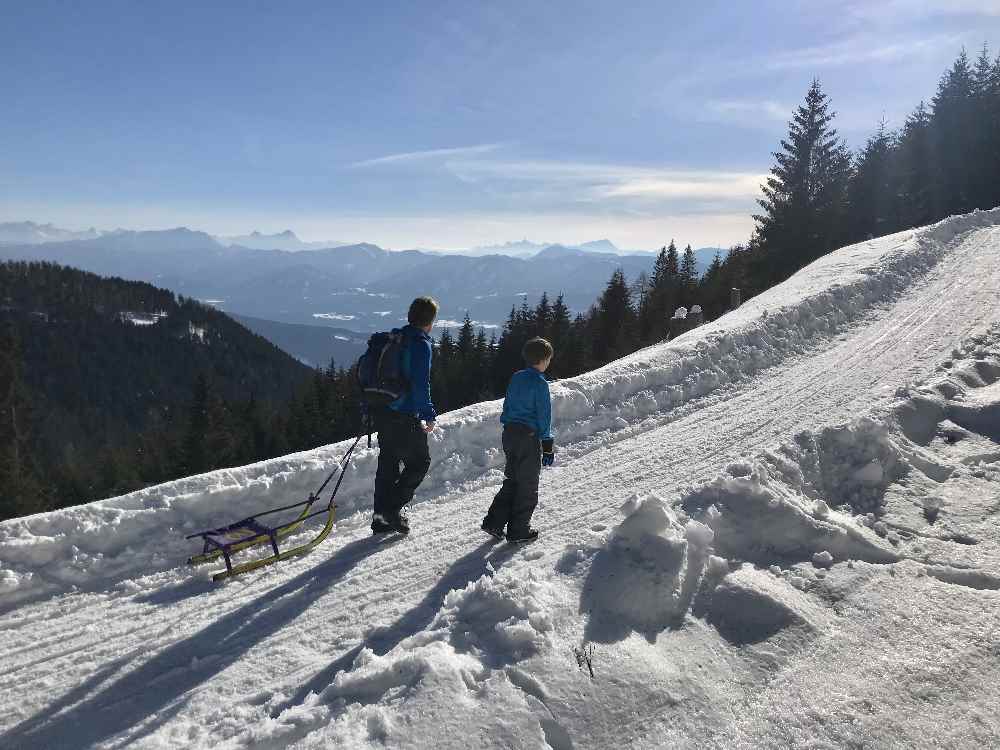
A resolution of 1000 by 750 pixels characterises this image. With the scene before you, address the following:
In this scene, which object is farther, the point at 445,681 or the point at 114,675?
the point at 114,675

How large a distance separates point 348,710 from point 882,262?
16.6 m

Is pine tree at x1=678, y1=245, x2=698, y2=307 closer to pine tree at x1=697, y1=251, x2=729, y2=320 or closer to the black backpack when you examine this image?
pine tree at x1=697, y1=251, x2=729, y2=320

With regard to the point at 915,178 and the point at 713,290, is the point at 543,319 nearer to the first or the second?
the point at 713,290

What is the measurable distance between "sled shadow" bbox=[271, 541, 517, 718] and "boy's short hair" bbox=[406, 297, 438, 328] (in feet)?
7.94

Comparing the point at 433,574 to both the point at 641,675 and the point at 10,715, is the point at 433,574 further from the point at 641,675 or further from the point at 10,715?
the point at 10,715

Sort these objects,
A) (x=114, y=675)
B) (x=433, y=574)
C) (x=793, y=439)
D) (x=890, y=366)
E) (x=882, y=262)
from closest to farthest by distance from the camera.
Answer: (x=114, y=675), (x=433, y=574), (x=793, y=439), (x=890, y=366), (x=882, y=262)

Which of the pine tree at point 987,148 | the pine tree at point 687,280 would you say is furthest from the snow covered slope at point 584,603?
the pine tree at point 687,280

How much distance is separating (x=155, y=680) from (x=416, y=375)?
3.30 m

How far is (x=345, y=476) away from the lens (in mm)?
7555

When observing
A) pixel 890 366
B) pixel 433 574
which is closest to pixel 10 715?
pixel 433 574

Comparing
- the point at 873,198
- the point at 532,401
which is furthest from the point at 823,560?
the point at 873,198

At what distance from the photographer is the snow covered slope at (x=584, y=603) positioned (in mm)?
3420

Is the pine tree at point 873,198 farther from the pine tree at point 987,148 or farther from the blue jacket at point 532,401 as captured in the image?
the blue jacket at point 532,401

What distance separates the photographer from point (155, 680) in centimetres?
427
